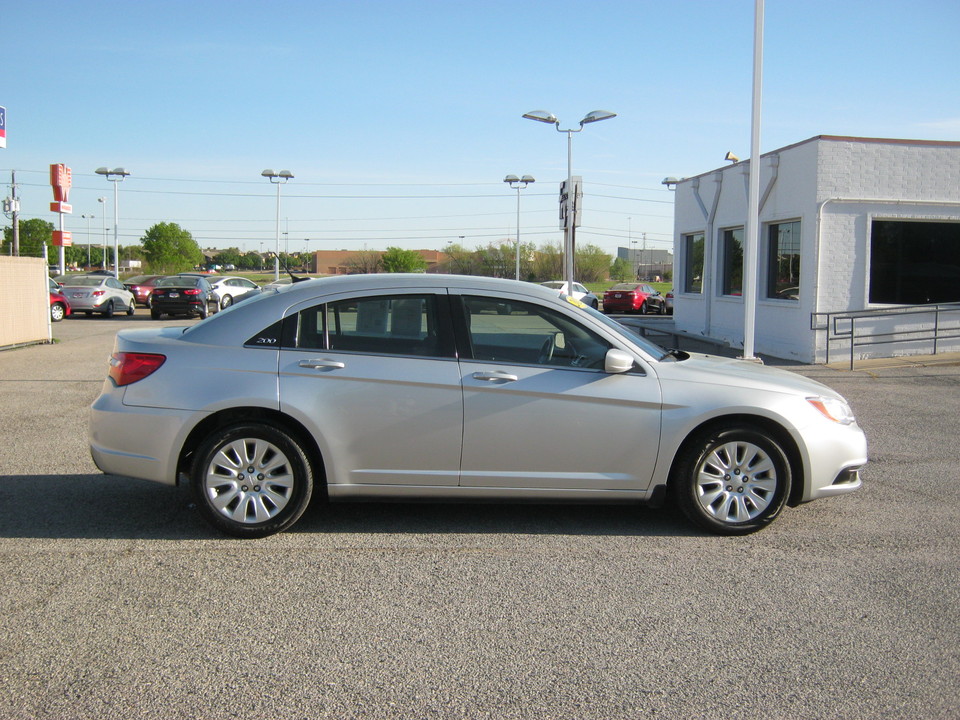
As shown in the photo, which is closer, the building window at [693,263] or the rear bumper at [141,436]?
the rear bumper at [141,436]

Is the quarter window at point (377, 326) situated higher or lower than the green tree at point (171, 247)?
lower

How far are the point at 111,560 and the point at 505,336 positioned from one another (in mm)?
2651

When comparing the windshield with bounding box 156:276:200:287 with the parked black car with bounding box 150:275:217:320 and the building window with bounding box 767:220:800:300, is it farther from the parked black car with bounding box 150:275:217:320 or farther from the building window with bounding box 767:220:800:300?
the building window with bounding box 767:220:800:300

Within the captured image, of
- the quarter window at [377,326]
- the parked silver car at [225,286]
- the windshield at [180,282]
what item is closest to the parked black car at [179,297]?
the windshield at [180,282]

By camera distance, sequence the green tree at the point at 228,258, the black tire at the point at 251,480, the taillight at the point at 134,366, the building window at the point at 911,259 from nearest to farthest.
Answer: the black tire at the point at 251,480
the taillight at the point at 134,366
the building window at the point at 911,259
the green tree at the point at 228,258

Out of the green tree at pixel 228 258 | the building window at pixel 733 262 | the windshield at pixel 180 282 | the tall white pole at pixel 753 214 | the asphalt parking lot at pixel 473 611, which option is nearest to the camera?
the asphalt parking lot at pixel 473 611

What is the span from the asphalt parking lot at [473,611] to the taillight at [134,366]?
0.97m

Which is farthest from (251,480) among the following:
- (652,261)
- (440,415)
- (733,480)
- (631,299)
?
(652,261)

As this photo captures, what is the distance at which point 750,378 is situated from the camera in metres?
5.58

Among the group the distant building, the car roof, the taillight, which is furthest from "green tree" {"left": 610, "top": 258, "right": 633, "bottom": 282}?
the taillight

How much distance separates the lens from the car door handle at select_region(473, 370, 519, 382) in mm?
5293

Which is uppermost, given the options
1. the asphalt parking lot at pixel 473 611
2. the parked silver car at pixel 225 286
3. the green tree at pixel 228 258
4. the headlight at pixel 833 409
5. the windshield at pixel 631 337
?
the green tree at pixel 228 258

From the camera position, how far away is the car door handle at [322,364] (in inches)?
208

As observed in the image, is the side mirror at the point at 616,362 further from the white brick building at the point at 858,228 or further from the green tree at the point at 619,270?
the green tree at the point at 619,270
